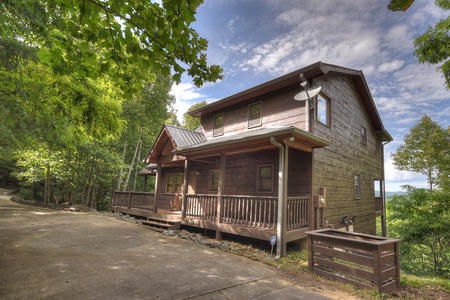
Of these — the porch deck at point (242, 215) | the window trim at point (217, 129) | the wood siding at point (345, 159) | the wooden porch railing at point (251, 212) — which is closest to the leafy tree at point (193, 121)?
the window trim at point (217, 129)

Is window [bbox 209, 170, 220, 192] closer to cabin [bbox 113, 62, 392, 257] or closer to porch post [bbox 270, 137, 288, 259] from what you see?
cabin [bbox 113, 62, 392, 257]

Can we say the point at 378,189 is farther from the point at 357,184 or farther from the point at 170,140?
the point at 170,140

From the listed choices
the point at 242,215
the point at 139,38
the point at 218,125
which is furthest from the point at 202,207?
the point at 139,38

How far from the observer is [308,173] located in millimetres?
8539

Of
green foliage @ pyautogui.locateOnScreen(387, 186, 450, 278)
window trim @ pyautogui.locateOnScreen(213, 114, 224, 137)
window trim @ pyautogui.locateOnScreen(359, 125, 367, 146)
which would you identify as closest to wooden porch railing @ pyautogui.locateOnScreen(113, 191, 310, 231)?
window trim @ pyautogui.locateOnScreen(213, 114, 224, 137)

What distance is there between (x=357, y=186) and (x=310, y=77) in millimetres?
6834

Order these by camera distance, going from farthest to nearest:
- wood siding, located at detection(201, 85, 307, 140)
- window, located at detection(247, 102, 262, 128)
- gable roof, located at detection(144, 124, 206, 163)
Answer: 1. gable roof, located at detection(144, 124, 206, 163)
2. window, located at detection(247, 102, 262, 128)
3. wood siding, located at detection(201, 85, 307, 140)

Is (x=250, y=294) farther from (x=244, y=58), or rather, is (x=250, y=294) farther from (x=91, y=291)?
(x=244, y=58)

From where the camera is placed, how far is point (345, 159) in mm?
11289

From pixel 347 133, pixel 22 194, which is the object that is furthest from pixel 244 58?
pixel 22 194

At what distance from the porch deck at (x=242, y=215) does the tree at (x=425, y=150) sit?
2238cm

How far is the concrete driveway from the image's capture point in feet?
13.1

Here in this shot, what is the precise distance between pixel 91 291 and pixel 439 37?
12.5m

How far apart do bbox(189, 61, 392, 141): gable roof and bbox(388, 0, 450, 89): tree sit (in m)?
2.62
